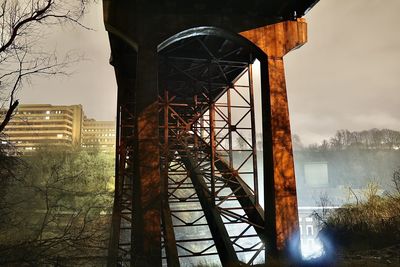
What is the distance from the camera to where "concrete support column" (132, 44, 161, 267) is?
5.95 m

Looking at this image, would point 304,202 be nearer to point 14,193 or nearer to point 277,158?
point 277,158

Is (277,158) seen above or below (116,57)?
below

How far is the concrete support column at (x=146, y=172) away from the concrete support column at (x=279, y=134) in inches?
109

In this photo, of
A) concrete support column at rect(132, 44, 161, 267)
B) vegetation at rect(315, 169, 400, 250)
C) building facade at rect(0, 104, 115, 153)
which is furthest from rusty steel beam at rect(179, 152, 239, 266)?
building facade at rect(0, 104, 115, 153)

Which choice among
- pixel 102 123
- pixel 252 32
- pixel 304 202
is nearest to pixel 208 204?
pixel 252 32

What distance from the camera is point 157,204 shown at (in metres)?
6.23

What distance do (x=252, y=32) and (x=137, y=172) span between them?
4.72 metres

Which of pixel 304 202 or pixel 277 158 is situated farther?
pixel 304 202

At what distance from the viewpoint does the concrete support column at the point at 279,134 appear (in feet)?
22.4

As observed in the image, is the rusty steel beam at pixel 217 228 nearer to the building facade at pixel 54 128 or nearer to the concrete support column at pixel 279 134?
the concrete support column at pixel 279 134

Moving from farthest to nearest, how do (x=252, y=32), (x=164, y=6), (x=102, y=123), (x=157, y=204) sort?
1. (x=102, y=123)
2. (x=252, y=32)
3. (x=164, y=6)
4. (x=157, y=204)

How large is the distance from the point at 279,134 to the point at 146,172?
3462 mm

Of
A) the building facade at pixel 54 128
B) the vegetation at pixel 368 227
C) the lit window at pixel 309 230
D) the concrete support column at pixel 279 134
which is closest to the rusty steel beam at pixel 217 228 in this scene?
the concrete support column at pixel 279 134

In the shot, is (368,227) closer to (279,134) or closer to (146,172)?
(279,134)
